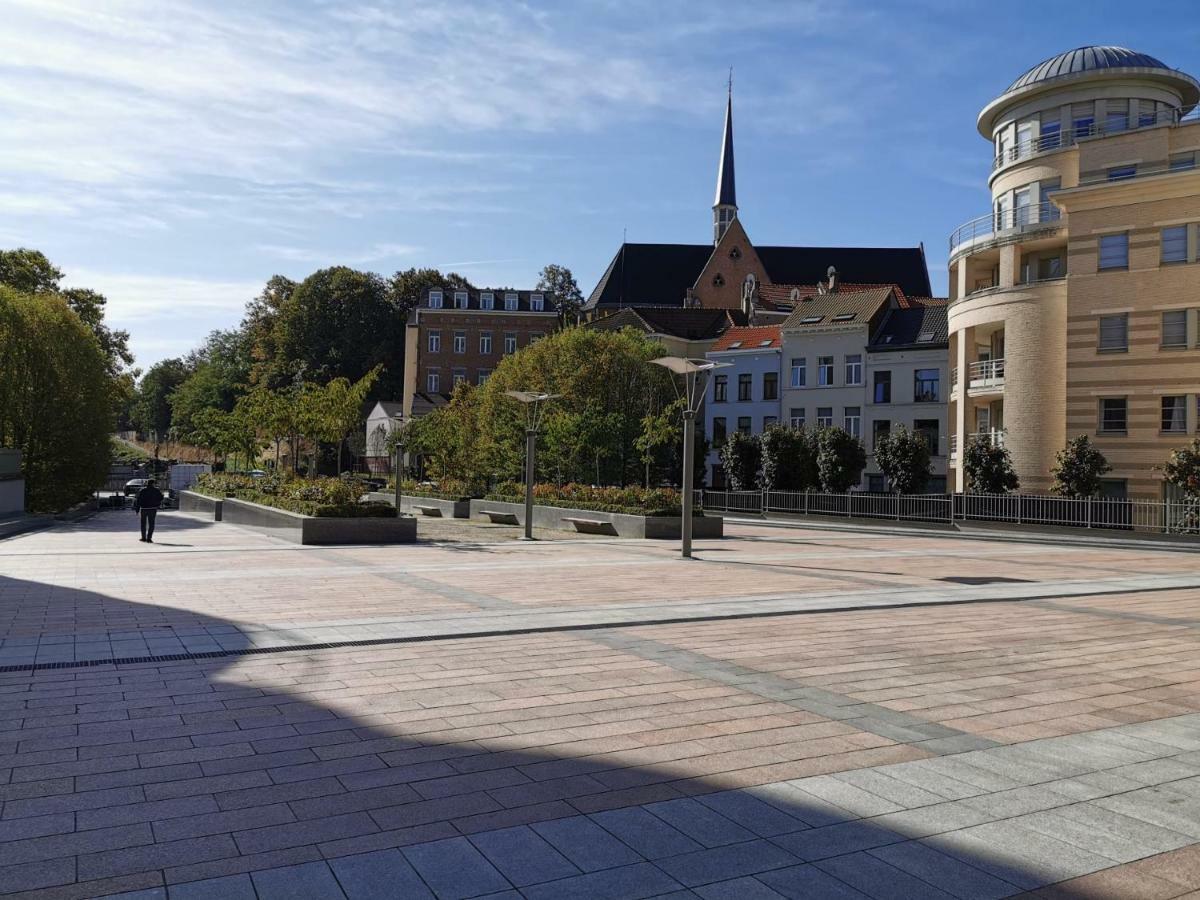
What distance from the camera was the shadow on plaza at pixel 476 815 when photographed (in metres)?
3.97

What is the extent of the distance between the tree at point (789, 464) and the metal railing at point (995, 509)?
1.54 meters

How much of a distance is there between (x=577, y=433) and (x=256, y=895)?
1337 inches

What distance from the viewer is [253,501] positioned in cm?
3023

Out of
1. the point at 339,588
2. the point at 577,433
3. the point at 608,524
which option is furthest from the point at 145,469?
the point at 339,588

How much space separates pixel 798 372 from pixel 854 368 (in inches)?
147

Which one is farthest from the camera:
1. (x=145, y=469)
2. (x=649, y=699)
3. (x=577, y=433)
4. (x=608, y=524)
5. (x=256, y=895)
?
(x=145, y=469)

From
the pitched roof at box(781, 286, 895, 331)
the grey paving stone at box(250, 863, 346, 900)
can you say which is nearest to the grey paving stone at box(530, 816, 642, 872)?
the grey paving stone at box(250, 863, 346, 900)

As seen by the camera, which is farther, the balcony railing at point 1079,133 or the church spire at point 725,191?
the church spire at point 725,191

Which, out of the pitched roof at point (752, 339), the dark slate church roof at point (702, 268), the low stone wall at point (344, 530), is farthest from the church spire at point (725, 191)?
the low stone wall at point (344, 530)

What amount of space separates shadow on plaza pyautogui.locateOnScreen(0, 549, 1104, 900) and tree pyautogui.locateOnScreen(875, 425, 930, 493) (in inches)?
1193

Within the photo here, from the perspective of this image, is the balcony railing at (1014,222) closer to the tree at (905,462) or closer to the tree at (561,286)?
the tree at (905,462)

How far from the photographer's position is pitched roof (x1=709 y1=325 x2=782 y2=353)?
5966 cm

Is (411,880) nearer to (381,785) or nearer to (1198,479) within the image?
(381,785)

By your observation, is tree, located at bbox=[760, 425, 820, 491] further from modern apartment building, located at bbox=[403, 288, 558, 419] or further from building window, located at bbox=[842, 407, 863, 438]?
modern apartment building, located at bbox=[403, 288, 558, 419]
